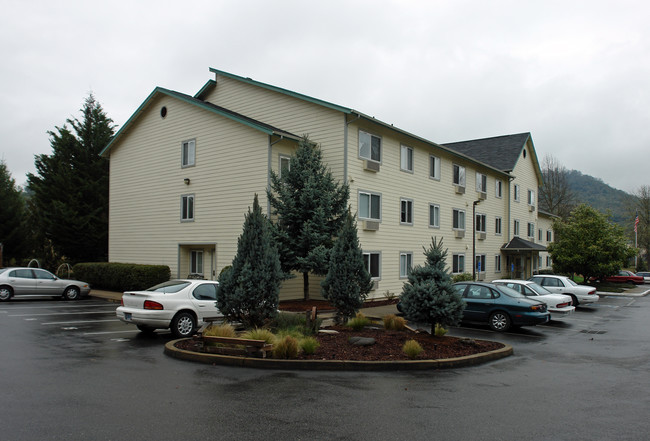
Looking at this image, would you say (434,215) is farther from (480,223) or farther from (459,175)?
(480,223)

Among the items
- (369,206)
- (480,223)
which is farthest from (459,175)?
(369,206)

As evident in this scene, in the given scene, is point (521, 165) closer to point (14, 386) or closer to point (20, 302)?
point (20, 302)

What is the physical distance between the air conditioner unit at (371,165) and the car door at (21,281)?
14.9 m

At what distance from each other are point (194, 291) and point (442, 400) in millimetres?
7662

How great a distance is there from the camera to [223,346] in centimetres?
1005

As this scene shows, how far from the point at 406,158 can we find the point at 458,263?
8756 millimetres

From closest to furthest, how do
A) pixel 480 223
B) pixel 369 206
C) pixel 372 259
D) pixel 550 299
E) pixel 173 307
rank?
pixel 173 307, pixel 550 299, pixel 369 206, pixel 372 259, pixel 480 223

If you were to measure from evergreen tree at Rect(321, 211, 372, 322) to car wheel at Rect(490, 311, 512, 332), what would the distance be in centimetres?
481

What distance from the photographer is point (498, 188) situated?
37125 millimetres

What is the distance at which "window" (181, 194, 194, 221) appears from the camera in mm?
24203

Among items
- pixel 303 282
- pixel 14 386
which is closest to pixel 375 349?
pixel 14 386

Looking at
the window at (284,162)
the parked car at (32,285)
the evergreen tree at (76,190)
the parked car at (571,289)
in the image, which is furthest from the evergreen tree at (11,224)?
the parked car at (571,289)

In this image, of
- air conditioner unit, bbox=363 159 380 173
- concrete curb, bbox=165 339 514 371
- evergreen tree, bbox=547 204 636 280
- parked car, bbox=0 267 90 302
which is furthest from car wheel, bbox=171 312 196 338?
evergreen tree, bbox=547 204 636 280

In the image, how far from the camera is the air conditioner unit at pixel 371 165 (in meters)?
22.2
